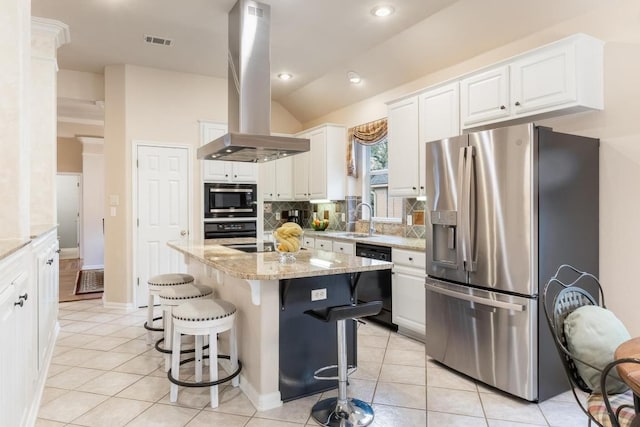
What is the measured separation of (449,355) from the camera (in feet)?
10.0

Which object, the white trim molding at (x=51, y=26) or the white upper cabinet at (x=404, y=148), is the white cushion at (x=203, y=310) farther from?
the white trim molding at (x=51, y=26)

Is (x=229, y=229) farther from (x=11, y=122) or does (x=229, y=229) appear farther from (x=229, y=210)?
(x=11, y=122)

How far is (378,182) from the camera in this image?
5.44 meters

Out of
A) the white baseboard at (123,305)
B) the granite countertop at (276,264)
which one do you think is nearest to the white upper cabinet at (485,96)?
the granite countertop at (276,264)

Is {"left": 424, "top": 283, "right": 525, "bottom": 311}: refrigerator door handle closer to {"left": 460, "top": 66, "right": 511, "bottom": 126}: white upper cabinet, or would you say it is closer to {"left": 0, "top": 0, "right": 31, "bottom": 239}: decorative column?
{"left": 460, "top": 66, "right": 511, "bottom": 126}: white upper cabinet

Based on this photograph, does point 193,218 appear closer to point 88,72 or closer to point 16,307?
point 88,72

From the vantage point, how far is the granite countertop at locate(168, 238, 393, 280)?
89.2 inches

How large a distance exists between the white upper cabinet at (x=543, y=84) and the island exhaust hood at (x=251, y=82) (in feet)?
5.09

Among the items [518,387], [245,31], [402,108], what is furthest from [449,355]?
[245,31]

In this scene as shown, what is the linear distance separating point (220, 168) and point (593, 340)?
4.82 metres

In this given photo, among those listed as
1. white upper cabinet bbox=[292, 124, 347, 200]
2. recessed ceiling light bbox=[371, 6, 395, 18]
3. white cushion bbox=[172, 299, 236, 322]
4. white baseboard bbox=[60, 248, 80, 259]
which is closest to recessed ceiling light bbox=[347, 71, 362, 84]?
white upper cabinet bbox=[292, 124, 347, 200]

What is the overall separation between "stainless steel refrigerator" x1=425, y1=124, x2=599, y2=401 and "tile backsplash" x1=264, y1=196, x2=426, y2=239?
120cm

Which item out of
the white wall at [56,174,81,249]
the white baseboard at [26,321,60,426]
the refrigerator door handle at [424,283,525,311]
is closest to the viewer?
the white baseboard at [26,321,60,426]

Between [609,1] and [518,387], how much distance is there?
107 inches
